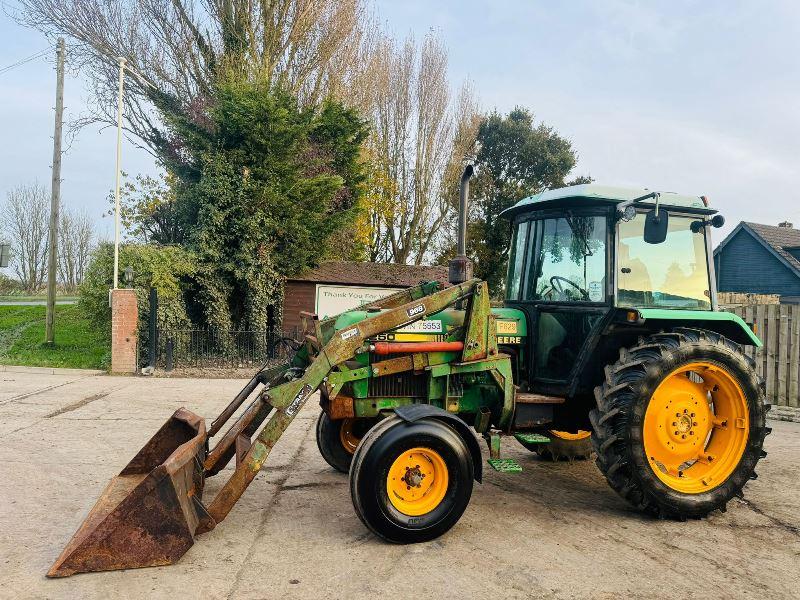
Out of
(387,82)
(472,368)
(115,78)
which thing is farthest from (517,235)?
(387,82)

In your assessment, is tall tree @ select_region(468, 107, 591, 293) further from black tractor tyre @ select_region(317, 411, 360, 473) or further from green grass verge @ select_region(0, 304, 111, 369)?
black tractor tyre @ select_region(317, 411, 360, 473)

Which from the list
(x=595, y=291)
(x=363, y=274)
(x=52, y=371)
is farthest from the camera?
(x=363, y=274)

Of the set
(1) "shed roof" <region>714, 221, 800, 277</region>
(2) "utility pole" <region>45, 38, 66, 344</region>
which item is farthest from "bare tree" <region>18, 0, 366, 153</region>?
(1) "shed roof" <region>714, 221, 800, 277</region>

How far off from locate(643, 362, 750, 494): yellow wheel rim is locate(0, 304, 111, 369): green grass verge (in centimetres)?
1145

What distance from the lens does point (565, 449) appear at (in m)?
6.14

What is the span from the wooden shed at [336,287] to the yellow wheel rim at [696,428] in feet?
33.7

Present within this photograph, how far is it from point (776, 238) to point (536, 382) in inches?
1067

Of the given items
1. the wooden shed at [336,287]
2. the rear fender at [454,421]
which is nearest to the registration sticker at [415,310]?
the rear fender at [454,421]

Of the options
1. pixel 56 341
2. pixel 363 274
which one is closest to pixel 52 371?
pixel 56 341

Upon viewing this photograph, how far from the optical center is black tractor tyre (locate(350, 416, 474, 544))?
382cm

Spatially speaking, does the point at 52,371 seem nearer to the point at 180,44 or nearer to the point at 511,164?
the point at 180,44

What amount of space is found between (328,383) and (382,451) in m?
0.72

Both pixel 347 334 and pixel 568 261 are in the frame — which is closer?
pixel 347 334

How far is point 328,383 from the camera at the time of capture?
4.33 metres
